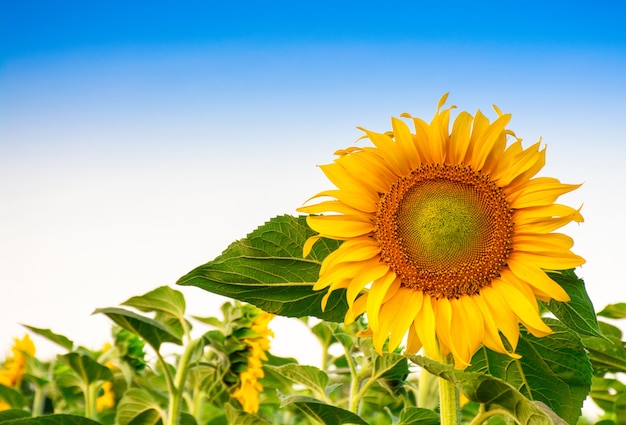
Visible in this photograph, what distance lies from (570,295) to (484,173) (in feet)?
0.77

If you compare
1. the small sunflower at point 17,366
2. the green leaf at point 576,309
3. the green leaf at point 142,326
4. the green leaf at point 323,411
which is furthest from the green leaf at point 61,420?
the small sunflower at point 17,366

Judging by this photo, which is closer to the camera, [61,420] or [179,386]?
[61,420]

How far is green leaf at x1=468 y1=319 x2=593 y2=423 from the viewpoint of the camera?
1195 mm

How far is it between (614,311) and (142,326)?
116cm

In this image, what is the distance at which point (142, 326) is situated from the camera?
1668 millimetres

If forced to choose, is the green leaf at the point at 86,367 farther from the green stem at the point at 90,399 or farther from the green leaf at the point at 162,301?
the green leaf at the point at 162,301

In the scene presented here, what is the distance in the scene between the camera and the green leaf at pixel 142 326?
1574 millimetres

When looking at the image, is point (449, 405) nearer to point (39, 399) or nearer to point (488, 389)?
point (488, 389)

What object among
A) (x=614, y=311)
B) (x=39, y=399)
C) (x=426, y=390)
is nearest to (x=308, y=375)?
(x=426, y=390)

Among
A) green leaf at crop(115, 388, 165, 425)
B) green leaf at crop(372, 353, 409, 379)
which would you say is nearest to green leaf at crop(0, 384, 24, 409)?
green leaf at crop(115, 388, 165, 425)

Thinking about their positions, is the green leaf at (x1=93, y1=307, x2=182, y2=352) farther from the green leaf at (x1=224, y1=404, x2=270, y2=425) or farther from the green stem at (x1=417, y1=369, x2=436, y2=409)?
the green stem at (x1=417, y1=369, x2=436, y2=409)

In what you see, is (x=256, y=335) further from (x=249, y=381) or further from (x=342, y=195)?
(x=342, y=195)

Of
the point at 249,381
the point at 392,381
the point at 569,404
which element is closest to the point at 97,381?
the point at 249,381

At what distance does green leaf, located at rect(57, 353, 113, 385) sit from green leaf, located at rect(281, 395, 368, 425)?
0.90 metres
